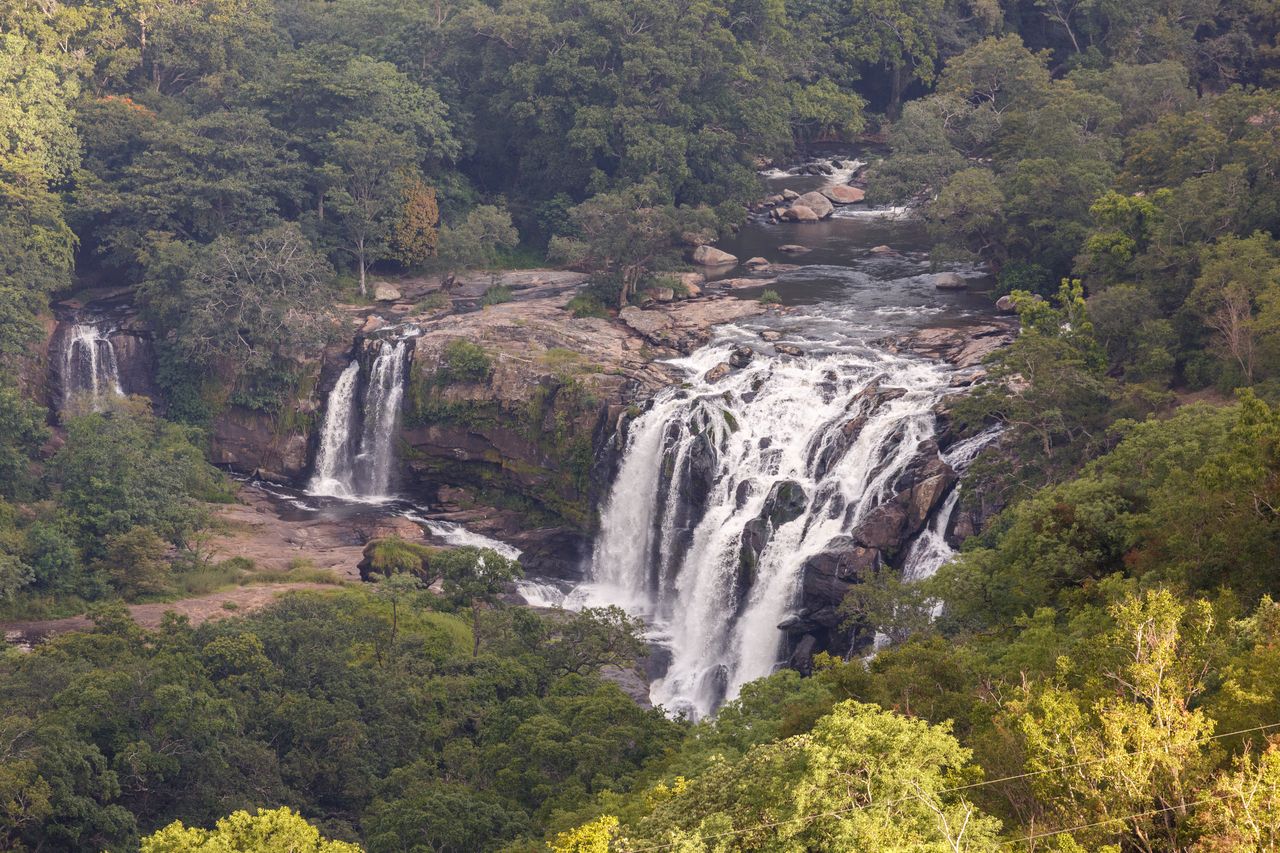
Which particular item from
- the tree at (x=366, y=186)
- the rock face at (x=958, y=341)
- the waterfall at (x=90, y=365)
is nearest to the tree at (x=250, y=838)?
the rock face at (x=958, y=341)

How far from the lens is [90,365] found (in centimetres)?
5125

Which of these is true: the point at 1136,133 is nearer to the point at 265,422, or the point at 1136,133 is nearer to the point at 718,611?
the point at 718,611

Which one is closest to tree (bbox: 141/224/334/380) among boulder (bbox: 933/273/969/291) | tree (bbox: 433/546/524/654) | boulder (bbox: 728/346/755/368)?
boulder (bbox: 728/346/755/368)

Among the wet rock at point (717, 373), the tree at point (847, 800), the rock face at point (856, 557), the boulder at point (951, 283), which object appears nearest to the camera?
the tree at point (847, 800)

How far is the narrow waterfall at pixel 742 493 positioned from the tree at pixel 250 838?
57.6 ft

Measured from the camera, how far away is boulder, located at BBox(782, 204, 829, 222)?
62531 mm

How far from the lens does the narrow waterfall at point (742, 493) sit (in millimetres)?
37531

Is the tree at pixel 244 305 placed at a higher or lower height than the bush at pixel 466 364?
higher

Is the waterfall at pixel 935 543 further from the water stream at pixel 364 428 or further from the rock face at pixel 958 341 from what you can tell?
the water stream at pixel 364 428

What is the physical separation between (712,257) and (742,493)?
1918cm

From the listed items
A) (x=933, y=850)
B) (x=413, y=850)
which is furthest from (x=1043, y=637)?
(x=413, y=850)

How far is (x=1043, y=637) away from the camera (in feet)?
74.4

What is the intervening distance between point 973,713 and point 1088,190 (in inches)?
1240

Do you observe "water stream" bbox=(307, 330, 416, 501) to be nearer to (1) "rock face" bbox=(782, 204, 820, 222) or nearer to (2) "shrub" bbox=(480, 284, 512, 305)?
(2) "shrub" bbox=(480, 284, 512, 305)
